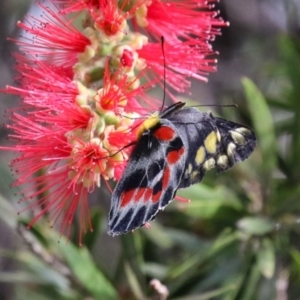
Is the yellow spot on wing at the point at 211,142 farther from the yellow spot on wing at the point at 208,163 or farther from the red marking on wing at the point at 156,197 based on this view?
the red marking on wing at the point at 156,197

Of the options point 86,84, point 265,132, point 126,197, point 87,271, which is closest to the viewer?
point 126,197

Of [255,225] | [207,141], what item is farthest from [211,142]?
[255,225]

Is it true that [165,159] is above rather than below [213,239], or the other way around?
above

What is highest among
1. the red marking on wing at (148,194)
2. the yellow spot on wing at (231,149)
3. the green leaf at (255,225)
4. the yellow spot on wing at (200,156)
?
the red marking on wing at (148,194)

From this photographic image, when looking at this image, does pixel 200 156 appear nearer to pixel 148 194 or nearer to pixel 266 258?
pixel 148 194

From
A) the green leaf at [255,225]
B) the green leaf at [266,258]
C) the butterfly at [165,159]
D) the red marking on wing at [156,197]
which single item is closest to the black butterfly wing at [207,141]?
the butterfly at [165,159]

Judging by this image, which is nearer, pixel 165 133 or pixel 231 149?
pixel 165 133
